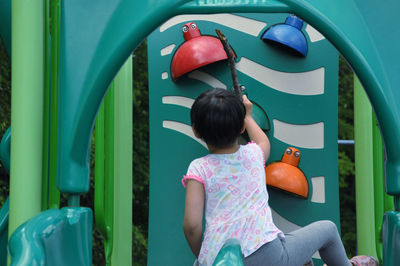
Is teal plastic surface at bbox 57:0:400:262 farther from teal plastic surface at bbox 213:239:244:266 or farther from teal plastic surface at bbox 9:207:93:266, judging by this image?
teal plastic surface at bbox 213:239:244:266

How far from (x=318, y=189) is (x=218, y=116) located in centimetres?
111

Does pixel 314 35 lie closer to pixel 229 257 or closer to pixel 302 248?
pixel 302 248

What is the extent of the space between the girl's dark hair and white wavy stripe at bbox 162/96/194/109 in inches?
39.7

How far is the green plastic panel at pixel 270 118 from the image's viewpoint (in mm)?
2484

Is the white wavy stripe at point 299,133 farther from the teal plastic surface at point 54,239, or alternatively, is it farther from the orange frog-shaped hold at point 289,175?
the teal plastic surface at point 54,239

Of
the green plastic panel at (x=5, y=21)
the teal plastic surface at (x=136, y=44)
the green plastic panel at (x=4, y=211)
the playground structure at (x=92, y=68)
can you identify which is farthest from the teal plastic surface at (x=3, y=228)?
the green plastic panel at (x=5, y=21)

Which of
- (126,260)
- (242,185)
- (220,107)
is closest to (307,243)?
(242,185)

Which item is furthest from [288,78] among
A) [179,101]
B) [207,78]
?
[179,101]

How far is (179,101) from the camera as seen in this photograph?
2.61 meters

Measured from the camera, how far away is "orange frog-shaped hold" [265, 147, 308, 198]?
2.38m

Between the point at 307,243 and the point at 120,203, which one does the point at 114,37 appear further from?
the point at 120,203

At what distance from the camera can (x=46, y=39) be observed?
164 cm

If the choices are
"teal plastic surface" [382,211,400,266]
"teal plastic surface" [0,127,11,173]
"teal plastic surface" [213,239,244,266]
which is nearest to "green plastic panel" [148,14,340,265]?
"teal plastic surface" [0,127,11,173]

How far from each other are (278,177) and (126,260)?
809mm
